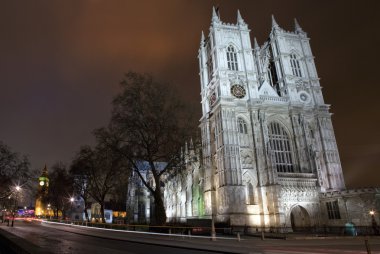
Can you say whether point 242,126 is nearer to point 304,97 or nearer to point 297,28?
point 304,97

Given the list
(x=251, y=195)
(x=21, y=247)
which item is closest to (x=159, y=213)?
(x=251, y=195)

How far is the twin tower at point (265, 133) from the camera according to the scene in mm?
41375

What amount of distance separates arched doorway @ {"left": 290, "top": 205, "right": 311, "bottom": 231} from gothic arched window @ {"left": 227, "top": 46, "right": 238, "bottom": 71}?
2580 centimetres

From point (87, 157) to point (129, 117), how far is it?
15889 millimetres

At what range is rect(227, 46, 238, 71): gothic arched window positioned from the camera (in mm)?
51938

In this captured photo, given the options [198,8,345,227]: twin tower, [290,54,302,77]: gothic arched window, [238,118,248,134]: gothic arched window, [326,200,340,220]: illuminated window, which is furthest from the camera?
[290,54,302,77]: gothic arched window

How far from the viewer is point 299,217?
140 feet

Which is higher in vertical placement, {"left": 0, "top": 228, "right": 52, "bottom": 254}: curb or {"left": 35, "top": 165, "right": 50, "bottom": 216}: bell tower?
{"left": 35, "top": 165, "right": 50, "bottom": 216}: bell tower

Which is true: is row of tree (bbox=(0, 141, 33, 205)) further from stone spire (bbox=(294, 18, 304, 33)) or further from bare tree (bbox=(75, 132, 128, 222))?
stone spire (bbox=(294, 18, 304, 33))

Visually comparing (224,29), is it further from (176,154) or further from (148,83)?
(176,154)

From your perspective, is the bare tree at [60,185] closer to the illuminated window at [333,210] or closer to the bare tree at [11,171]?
the bare tree at [11,171]

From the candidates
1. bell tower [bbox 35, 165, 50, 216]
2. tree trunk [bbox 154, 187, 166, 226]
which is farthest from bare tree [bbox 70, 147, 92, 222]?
tree trunk [bbox 154, 187, 166, 226]

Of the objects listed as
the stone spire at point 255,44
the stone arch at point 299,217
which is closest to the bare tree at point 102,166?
the stone arch at point 299,217

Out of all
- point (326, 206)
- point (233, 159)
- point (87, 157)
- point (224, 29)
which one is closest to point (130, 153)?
point (87, 157)
